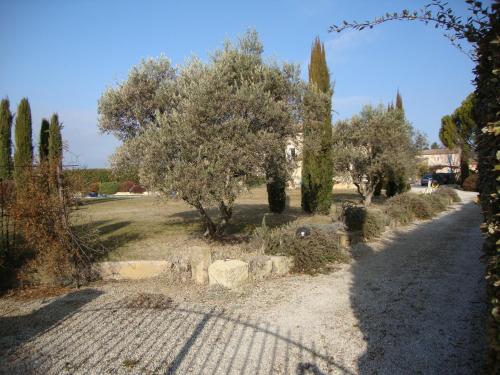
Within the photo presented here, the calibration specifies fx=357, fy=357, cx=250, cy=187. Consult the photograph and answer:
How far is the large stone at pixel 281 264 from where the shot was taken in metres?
7.19

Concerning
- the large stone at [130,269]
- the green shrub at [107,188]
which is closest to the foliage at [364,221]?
the large stone at [130,269]

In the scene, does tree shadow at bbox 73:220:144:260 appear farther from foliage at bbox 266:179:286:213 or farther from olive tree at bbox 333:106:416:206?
olive tree at bbox 333:106:416:206

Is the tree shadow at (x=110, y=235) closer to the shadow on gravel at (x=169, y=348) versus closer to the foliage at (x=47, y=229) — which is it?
the foliage at (x=47, y=229)

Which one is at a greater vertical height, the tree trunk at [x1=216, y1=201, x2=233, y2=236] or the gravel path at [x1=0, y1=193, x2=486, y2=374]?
the tree trunk at [x1=216, y1=201, x2=233, y2=236]

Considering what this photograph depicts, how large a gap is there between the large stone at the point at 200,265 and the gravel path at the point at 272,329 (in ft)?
2.62

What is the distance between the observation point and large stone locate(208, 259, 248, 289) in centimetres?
641

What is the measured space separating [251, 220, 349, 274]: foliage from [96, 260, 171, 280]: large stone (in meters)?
2.15

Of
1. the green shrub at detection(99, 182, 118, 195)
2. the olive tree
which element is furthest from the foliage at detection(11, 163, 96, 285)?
the green shrub at detection(99, 182, 118, 195)

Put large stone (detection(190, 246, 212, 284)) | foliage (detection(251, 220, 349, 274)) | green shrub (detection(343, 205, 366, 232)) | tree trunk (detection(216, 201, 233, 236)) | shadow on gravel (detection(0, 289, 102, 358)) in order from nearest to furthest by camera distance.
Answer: shadow on gravel (detection(0, 289, 102, 358)) < large stone (detection(190, 246, 212, 284)) < foliage (detection(251, 220, 349, 274)) < tree trunk (detection(216, 201, 233, 236)) < green shrub (detection(343, 205, 366, 232))

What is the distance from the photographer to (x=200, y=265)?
6742mm

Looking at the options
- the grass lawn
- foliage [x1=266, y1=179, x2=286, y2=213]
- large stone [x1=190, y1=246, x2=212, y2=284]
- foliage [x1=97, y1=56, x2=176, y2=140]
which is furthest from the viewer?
foliage [x1=266, y1=179, x2=286, y2=213]

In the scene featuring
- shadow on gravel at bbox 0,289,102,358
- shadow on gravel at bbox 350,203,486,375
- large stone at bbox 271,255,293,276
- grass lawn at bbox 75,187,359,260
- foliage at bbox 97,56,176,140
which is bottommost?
shadow on gravel at bbox 350,203,486,375

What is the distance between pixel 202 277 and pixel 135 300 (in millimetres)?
1385

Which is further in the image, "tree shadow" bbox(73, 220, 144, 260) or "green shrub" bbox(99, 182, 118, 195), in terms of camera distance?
"green shrub" bbox(99, 182, 118, 195)
